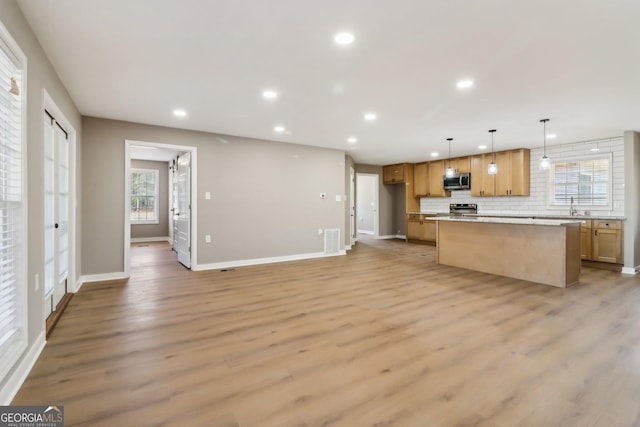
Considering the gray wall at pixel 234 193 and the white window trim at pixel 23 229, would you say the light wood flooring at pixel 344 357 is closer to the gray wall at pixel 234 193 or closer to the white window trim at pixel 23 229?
the white window trim at pixel 23 229

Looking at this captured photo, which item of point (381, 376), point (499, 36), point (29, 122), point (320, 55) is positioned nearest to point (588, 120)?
point (499, 36)

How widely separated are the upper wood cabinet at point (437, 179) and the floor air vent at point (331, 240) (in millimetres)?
3585

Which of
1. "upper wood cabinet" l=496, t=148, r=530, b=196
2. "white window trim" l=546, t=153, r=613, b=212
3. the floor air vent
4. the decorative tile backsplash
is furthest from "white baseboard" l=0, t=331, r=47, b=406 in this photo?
"white window trim" l=546, t=153, r=613, b=212

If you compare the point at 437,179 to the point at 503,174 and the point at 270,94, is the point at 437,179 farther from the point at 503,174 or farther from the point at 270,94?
the point at 270,94

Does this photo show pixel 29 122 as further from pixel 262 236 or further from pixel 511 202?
pixel 511 202

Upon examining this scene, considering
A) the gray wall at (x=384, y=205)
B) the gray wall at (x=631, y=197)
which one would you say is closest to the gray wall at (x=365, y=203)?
the gray wall at (x=384, y=205)

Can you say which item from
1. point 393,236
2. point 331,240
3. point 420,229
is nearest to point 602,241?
point 420,229

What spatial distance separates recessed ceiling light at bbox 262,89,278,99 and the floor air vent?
3.74m

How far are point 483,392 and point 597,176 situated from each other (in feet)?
21.1

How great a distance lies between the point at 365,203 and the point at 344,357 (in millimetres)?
9957

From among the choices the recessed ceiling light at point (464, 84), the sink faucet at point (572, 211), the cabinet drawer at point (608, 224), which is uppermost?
the recessed ceiling light at point (464, 84)

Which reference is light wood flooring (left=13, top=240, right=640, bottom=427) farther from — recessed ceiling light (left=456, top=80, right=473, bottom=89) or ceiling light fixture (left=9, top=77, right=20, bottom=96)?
recessed ceiling light (left=456, top=80, right=473, bottom=89)

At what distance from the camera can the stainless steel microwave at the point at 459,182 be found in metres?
8.06

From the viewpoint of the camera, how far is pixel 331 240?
707 centimetres
